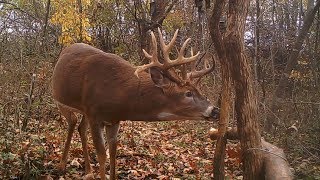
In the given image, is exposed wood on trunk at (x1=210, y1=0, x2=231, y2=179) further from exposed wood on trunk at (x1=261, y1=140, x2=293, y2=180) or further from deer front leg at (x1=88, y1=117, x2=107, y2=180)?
deer front leg at (x1=88, y1=117, x2=107, y2=180)

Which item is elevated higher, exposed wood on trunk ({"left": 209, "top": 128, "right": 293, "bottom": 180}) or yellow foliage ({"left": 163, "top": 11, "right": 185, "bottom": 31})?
yellow foliage ({"left": 163, "top": 11, "right": 185, "bottom": 31})

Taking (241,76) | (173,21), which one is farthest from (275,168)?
(173,21)

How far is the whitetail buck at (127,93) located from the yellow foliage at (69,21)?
23.5 ft

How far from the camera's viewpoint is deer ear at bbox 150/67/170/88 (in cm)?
575

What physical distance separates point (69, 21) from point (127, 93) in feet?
27.9

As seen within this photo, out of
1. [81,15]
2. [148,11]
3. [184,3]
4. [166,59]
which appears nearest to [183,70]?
[166,59]

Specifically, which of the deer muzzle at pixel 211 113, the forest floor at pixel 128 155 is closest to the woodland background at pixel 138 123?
the forest floor at pixel 128 155

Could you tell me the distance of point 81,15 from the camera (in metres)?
14.4

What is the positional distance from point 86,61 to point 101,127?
1.00 metres

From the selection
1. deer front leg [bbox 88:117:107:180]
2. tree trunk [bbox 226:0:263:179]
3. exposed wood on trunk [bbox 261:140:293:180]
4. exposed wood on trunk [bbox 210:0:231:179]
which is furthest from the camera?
deer front leg [bbox 88:117:107:180]

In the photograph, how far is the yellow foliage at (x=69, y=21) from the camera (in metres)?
13.5

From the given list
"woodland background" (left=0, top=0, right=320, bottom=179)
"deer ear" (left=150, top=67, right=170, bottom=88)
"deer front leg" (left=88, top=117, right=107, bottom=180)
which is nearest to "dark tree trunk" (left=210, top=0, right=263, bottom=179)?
"woodland background" (left=0, top=0, right=320, bottom=179)

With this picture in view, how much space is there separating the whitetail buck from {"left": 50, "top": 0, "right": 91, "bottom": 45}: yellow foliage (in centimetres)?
718

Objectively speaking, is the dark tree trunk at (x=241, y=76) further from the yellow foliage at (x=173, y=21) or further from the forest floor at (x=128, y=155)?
the yellow foliage at (x=173, y=21)
